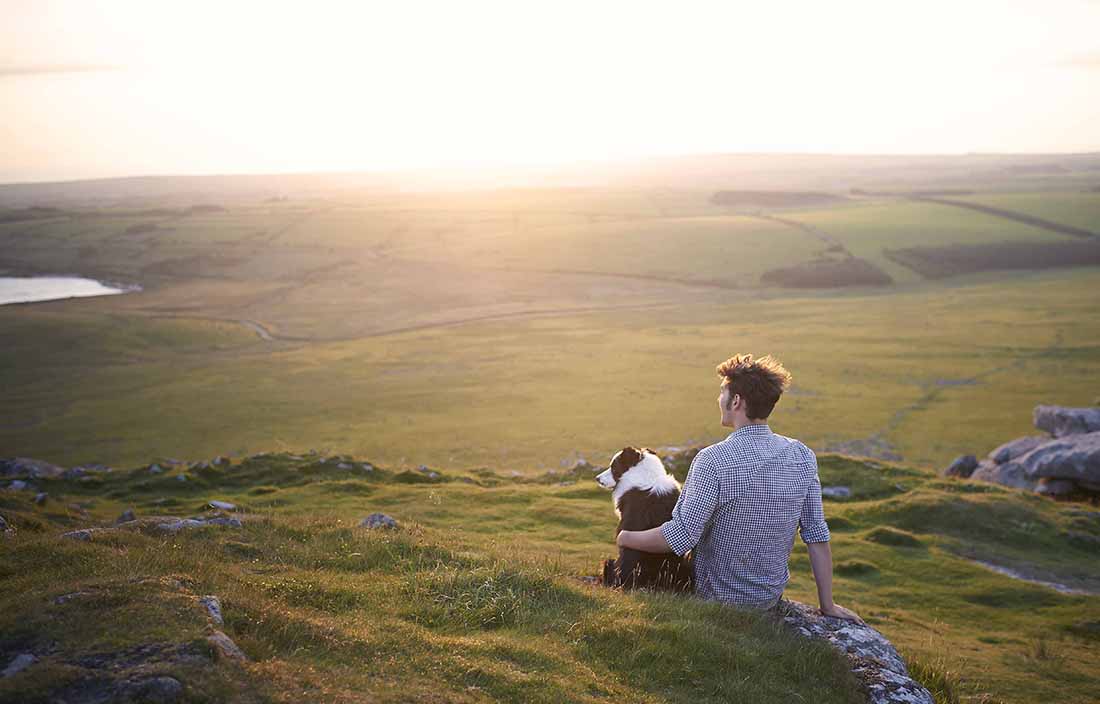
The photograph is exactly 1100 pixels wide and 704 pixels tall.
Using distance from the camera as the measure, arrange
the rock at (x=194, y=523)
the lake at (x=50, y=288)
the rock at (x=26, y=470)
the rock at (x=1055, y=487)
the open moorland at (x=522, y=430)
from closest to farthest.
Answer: the open moorland at (x=522, y=430)
the rock at (x=194, y=523)
the rock at (x=26, y=470)
the rock at (x=1055, y=487)
the lake at (x=50, y=288)

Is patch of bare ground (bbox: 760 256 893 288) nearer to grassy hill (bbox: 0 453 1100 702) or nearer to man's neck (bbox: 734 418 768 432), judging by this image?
grassy hill (bbox: 0 453 1100 702)

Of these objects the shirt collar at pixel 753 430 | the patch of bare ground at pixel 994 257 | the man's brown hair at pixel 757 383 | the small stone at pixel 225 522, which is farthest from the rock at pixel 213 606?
the patch of bare ground at pixel 994 257

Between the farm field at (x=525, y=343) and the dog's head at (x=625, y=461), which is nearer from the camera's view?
the dog's head at (x=625, y=461)

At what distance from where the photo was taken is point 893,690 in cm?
805

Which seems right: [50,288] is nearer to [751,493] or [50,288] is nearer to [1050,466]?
[1050,466]

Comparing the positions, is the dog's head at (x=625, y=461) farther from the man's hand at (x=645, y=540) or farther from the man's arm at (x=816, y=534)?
the man's arm at (x=816, y=534)

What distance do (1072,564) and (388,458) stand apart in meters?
31.9

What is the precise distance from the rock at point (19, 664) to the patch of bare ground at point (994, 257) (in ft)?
425

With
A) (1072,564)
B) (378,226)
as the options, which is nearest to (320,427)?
(1072,564)

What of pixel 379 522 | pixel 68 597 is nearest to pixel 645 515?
pixel 68 597

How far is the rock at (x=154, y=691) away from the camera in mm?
5645

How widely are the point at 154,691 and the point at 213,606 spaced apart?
146 cm

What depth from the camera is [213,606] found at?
7160mm

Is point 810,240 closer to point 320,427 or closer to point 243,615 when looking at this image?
point 320,427
